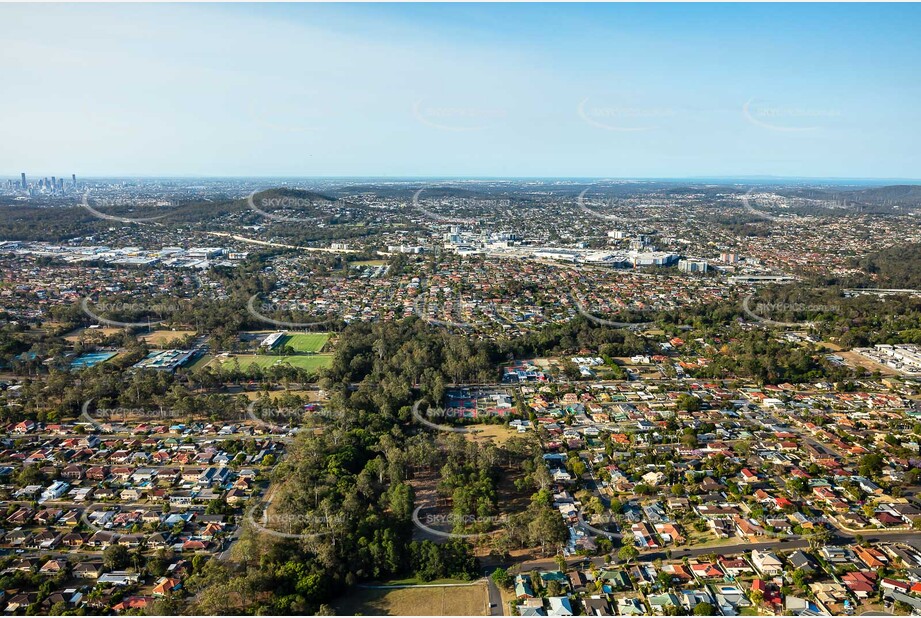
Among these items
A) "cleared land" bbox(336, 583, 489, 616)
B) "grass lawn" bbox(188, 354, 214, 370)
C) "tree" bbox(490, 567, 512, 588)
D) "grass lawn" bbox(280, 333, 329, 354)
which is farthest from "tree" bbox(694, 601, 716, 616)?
"grass lawn" bbox(188, 354, 214, 370)

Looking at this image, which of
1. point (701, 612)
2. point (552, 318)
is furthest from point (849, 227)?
point (701, 612)

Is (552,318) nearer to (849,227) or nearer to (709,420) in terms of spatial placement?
(709,420)

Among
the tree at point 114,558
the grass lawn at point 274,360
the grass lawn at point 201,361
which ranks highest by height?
the grass lawn at point 274,360

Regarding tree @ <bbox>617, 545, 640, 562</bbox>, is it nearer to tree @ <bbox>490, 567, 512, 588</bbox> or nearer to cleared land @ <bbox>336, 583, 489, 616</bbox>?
tree @ <bbox>490, 567, 512, 588</bbox>

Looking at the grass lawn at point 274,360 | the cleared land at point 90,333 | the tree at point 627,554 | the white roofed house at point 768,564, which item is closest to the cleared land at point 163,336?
the cleared land at point 90,333

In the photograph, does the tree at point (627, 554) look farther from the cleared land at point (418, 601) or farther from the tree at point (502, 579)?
the cleared land at point (418, 601)

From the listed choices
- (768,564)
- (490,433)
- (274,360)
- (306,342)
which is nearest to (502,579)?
(768,564)
